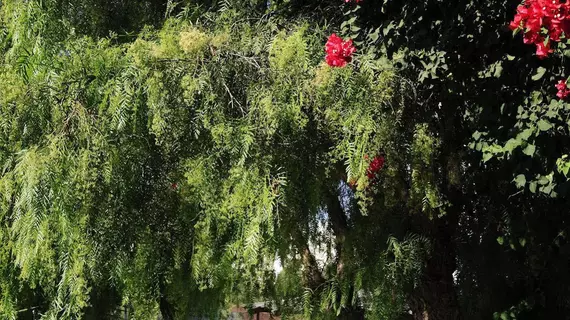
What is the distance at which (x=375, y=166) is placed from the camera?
3732 mm

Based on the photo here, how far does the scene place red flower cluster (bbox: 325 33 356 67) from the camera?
3598 millimetres

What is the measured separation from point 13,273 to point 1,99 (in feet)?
3.12

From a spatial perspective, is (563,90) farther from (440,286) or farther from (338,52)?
(440,286)

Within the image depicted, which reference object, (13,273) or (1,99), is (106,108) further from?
(13,273)

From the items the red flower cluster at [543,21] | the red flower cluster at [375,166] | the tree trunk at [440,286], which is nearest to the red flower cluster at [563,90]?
the red flower cluster at [543,21]

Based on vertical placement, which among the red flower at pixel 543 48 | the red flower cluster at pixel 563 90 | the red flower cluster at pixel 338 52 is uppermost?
the red flower cluster at pixel 338 52

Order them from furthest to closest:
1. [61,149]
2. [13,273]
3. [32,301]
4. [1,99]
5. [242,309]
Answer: [242,309]
[32,301]
[13,273]
[1,99]
[61,149]

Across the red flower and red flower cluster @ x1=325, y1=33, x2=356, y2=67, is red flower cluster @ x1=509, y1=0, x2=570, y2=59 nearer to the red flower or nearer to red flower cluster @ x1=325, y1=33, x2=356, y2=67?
the red flower

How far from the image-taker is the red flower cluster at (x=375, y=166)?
12.1ft

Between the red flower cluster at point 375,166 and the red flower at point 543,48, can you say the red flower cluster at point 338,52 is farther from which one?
the red flower at point 543,48

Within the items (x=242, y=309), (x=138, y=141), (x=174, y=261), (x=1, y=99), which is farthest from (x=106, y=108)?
(x=242, y=309)

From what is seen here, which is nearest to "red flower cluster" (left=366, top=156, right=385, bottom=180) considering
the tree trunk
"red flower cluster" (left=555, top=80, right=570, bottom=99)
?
"red flower cluster" (left=555, top=80, right=570, bottom=99)

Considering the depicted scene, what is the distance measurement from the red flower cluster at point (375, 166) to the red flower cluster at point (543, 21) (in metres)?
0.91

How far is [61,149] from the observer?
3.67 metres
